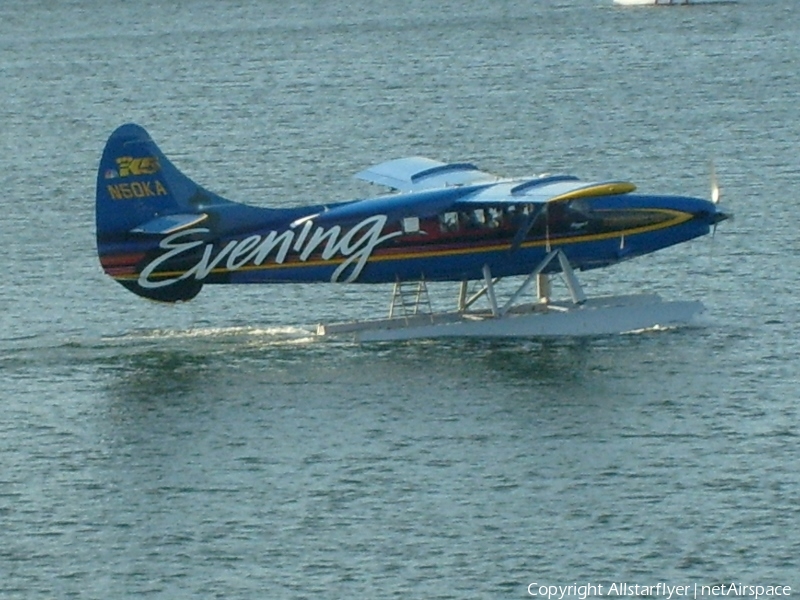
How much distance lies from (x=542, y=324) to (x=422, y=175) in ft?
14.3

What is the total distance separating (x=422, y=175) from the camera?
40719 millimetres

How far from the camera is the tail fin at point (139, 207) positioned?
122ft

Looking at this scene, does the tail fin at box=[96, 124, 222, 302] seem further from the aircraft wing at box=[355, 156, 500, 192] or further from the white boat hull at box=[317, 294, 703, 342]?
the aircraft wing at box=[355, 156, 500, 192]

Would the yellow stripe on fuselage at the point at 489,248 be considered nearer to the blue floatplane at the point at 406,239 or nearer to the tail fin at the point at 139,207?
the blue floatplane at the point at 406,239

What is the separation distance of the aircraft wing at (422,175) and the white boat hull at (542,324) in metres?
2.74

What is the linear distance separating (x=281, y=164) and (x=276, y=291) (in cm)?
2077

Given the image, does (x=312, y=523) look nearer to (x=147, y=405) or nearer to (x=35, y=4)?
(x=147, y=405)

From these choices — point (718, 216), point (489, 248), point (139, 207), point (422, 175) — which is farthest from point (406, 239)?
point (718, 216)

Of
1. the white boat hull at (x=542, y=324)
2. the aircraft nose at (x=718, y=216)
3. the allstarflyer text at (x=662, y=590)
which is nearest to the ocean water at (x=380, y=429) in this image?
the allstarflyer text at (x=662, y=590)

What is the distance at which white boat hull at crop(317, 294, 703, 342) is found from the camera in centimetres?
3812

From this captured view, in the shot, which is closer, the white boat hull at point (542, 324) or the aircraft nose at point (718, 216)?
the white boat hull at point (542, 324)

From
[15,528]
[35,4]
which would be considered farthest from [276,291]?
[35,4]

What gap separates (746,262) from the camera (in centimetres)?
4497

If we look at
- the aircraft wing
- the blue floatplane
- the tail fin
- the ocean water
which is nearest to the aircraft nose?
the blue floatplane
